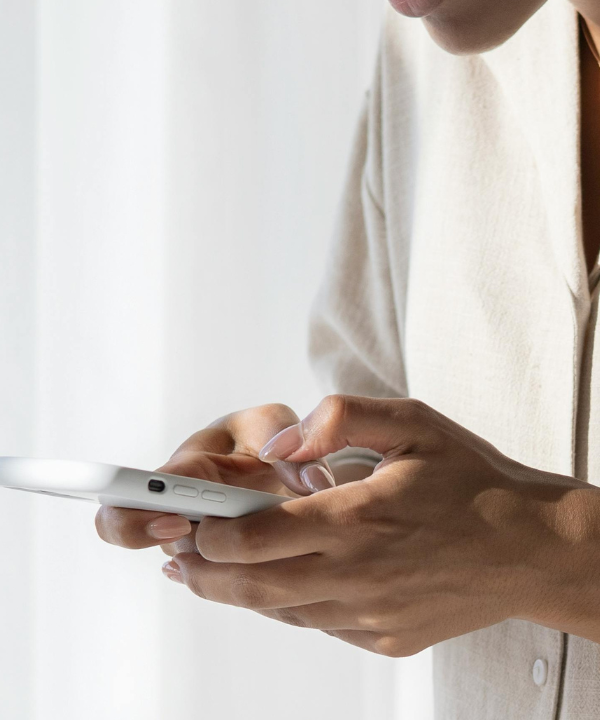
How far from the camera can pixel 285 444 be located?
51cm

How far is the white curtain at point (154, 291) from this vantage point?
99cm

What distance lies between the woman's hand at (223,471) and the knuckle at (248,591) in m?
0.05

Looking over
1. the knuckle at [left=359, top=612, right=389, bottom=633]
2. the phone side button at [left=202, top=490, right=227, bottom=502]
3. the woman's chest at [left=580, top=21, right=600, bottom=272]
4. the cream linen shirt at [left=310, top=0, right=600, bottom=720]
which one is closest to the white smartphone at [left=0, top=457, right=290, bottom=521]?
the phone side button at [left=202, top=490, right=227, bottom=502]

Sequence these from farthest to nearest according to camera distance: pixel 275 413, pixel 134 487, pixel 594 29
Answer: pixel 594 29, pixel 275 413, pixel 134 487

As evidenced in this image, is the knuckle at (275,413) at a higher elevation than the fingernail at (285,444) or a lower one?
higher

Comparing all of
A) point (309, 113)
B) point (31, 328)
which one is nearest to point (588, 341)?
point (31, 328)

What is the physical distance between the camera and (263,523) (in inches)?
17.0

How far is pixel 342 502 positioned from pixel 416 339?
1.40 ft

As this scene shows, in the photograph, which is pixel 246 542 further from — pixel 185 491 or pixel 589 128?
pixel 589 128

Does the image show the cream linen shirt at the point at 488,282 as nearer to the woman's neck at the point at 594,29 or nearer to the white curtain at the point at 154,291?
the woman's neck at the point at 594,29

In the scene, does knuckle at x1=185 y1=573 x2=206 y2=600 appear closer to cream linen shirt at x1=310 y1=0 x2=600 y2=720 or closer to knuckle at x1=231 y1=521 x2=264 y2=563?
knuckle at x1=231 y1=521 x2=264 y2=563

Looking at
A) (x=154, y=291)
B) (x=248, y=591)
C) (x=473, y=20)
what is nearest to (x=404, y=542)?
(x=248, y=591)

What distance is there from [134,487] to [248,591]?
107 millimetres

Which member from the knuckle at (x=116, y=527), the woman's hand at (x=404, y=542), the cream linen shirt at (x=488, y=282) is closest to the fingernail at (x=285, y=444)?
the woman's hand at (x=404, y=542)
